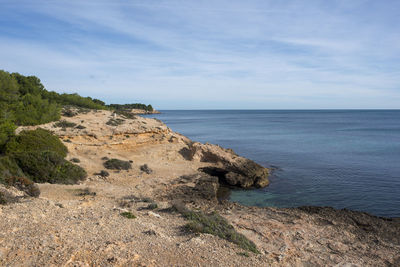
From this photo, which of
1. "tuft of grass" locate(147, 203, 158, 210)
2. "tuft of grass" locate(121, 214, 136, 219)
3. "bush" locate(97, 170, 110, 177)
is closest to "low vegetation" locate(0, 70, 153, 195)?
"bush" locate(97, 170, 110, 177)

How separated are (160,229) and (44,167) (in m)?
9.66

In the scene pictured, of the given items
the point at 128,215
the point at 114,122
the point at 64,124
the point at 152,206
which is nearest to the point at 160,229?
the point at 128,215

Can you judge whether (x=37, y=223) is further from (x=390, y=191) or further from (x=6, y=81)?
(x=6, y=81)

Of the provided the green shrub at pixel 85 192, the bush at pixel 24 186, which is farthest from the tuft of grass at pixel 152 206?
the bush at pixel 24 186

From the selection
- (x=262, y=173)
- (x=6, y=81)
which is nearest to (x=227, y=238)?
(x=262, y=173)

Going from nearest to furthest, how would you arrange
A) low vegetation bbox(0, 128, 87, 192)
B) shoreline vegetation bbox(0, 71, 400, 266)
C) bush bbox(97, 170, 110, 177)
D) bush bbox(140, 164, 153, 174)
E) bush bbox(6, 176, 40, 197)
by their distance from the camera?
shoreline vegetation bbox(0, 71, 400, 266), bush bbox(6, 176, 40, 197), low vegetation bbox(0, 128, 87, 192), bush bbox(97, 170, 110, 177), bush bbox(140, 164, 153, 174)

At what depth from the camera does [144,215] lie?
431 inches

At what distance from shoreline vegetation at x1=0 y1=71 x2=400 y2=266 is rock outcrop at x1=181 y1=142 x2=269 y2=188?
0.09 metres

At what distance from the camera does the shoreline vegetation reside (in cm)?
764

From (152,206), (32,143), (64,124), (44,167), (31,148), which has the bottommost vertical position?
(152,206)

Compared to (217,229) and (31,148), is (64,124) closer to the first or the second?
(31,148)

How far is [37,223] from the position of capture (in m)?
8.56

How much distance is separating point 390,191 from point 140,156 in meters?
19.2

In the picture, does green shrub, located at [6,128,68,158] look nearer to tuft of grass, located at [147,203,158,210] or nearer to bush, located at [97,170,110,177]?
bush, located at [97,170,110,177]
